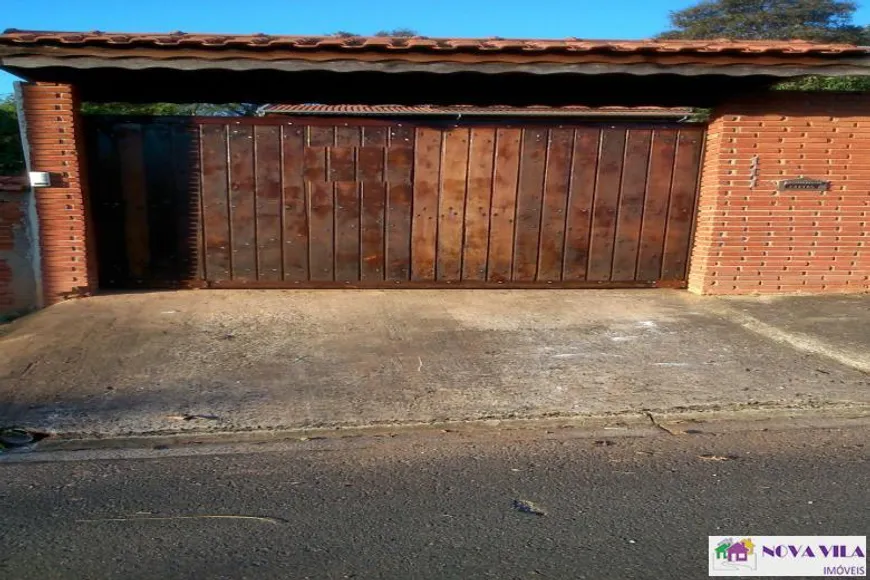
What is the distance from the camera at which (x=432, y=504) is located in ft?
10.7

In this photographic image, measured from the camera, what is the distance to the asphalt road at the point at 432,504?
276cm

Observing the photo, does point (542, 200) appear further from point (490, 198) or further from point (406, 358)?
point (406, 358)

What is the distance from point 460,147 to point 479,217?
0.82m

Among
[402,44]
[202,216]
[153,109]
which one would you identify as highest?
[153,109]

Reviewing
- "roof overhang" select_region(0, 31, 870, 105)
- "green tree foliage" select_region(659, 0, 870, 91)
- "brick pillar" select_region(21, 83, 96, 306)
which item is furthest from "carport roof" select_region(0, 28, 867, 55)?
"green tree foliage" select_region(659, 0, 870, 91)

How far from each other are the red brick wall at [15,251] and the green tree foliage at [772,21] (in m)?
30.7

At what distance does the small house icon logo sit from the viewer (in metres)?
2.74

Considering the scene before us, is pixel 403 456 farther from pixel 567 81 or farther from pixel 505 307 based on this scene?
pixel 567 81

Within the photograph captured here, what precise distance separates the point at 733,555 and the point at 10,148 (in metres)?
8.78

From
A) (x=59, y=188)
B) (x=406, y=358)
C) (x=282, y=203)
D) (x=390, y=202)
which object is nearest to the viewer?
(x=406, y=358)

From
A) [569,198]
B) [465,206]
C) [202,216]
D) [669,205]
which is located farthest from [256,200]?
[669,205]

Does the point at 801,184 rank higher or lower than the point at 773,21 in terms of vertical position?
lower

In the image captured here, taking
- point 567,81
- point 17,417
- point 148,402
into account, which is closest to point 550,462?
point 148,402

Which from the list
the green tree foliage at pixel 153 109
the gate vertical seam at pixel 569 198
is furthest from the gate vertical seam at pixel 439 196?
the green tree foliage at pixel 153 109
